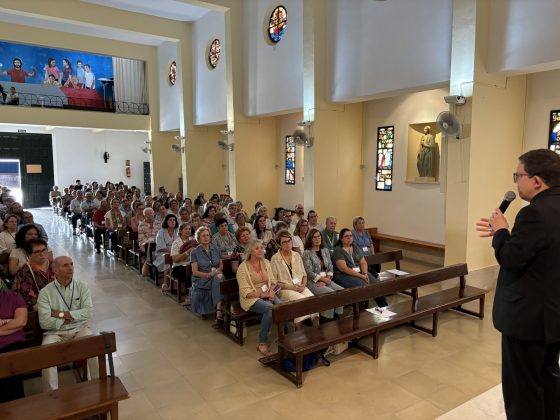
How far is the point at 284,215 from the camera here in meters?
7.93

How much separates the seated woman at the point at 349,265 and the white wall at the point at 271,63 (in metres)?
4.99

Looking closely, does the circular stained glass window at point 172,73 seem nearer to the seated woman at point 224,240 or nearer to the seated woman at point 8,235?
the seated woman at point 8,235

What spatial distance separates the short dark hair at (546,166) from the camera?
216 cm

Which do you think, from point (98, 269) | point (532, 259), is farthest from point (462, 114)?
point (98, 269)

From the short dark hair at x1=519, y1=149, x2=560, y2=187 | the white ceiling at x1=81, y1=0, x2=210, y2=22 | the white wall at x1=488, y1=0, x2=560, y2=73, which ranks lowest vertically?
the short dark hair at x1=519, y1=149, x2=560, y2=187

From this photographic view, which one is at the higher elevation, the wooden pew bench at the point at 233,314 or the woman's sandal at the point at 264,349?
the wooden pew bench at the point at 233,314

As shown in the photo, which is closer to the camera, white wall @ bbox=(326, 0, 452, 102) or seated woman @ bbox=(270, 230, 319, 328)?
seated woman @ bbox=(270, 230, 319, 328)

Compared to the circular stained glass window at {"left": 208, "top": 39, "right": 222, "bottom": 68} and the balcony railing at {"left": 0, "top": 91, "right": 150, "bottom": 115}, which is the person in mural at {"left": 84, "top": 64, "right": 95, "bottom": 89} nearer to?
the balcony railing at {"left": 0, "top": 91, "right": 150, "bottom": 115}

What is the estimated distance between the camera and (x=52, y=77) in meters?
16.4

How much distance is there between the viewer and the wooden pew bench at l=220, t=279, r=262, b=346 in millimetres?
4750

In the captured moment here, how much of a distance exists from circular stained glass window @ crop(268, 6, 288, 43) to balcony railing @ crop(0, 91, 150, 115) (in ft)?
27.5

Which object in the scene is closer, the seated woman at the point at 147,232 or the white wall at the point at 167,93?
the seated woman at the point at 147,232

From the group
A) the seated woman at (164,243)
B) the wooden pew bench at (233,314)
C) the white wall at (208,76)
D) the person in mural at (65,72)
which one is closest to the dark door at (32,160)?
the person in mural at (65,72)

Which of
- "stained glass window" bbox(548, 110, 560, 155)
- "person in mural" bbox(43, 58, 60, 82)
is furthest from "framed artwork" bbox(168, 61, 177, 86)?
"stained glass window" bbox(548, 110, 560, 155)
